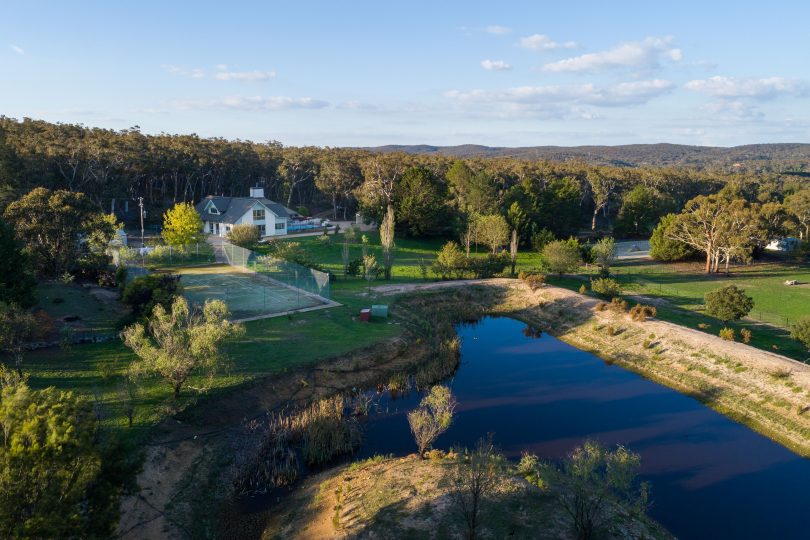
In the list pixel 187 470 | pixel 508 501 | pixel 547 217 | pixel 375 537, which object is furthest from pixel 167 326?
pixel 547 217

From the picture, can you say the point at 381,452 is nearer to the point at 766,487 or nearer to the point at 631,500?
the point at 631,500

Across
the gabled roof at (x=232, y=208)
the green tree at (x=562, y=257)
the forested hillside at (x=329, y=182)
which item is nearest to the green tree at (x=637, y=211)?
the forested hillside at (x=329, y=182)

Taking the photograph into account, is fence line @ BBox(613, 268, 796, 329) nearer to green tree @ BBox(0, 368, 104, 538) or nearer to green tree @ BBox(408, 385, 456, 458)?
green tree @ BBox(408, 385, 456, 458)

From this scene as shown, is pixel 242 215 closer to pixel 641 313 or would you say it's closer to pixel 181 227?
pixel 181 227

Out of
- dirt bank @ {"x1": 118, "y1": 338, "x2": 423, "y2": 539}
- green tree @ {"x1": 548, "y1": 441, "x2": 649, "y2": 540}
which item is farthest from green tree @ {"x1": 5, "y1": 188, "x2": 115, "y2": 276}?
green tree @ {"x1": 548, "y1": 441, "x2": 649, "y2": 540}

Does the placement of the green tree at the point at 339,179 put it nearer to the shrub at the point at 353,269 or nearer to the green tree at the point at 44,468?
the shrub at the point at 353,269

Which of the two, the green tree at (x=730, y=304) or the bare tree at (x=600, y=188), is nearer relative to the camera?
the green tree at (x=730, y=304)

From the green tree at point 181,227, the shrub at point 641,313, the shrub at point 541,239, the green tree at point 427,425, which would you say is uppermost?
the green tree at point 181,227
